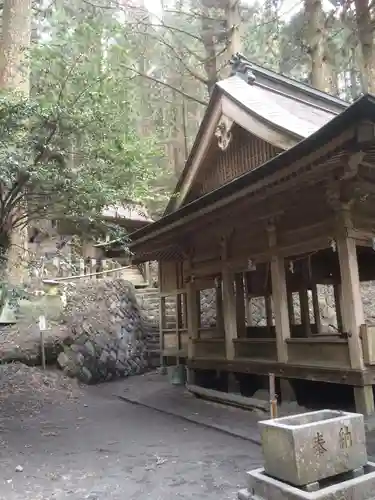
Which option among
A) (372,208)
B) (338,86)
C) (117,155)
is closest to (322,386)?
(372,208)

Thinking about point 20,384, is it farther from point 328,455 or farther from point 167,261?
point 328,455

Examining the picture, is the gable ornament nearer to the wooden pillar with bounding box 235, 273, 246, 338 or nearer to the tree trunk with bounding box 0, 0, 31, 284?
the wooden pillar with bounding box 235, 273, 246, 338

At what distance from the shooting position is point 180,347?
1238 centimetres

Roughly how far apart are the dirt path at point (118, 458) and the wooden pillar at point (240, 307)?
256 centimetres

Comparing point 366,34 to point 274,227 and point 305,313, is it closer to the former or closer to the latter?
point 274,227

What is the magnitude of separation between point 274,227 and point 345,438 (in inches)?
183

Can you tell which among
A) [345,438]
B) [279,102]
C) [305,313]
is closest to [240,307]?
[305,313]

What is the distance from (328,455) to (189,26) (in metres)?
23.7

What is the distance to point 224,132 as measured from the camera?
9.56 meters

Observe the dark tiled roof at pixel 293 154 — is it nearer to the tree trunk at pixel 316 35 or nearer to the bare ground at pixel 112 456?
the bare ground at pixel 112 456

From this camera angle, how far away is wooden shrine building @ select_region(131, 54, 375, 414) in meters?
6.22

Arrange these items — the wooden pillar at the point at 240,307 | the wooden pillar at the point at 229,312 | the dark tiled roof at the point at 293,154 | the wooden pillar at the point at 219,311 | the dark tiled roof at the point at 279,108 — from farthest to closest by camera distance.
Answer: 1. the wooden pillar at the point at 219,311
2. the wooden pillar at the point at 240,307
3. the wooden pillar at the point at 229,312
4. the dark tiled roof at the point at 279,108
5. the dark tiled roof at the point at 293,154

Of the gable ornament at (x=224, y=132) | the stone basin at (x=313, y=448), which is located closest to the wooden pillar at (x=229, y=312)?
the gable ornament at (x=224, y=132)

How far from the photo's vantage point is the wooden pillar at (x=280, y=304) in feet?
24.9
